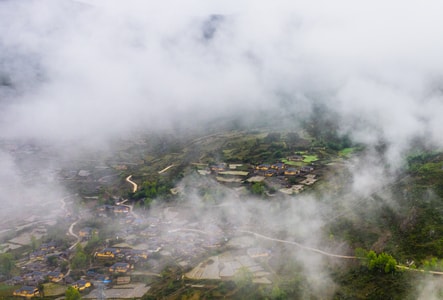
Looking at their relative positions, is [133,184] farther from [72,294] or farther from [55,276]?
[72,294]

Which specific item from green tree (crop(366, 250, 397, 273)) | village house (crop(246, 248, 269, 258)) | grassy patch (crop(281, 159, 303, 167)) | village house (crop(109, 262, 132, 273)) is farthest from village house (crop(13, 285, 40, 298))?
grassy patch (crop(281, 159, 303, 167))

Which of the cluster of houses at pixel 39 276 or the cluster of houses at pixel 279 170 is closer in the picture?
the cluster of houses at pixel 39 276

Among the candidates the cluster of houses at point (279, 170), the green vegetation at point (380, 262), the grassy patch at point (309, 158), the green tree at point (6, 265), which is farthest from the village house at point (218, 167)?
the green vegetation at point (380, 262)

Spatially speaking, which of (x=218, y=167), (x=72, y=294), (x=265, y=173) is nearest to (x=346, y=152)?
(x=265, y=173)

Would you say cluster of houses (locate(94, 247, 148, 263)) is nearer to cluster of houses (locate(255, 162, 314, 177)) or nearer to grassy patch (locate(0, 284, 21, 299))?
grassy patch (locate(0, 284, 21, 299))

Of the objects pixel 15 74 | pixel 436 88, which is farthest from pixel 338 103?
pixel 15 74

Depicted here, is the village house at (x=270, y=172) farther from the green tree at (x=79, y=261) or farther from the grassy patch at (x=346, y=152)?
the green tree at (x=79, y=261)

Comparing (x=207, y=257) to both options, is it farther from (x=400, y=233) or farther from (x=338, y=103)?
(x=338, y=103)
